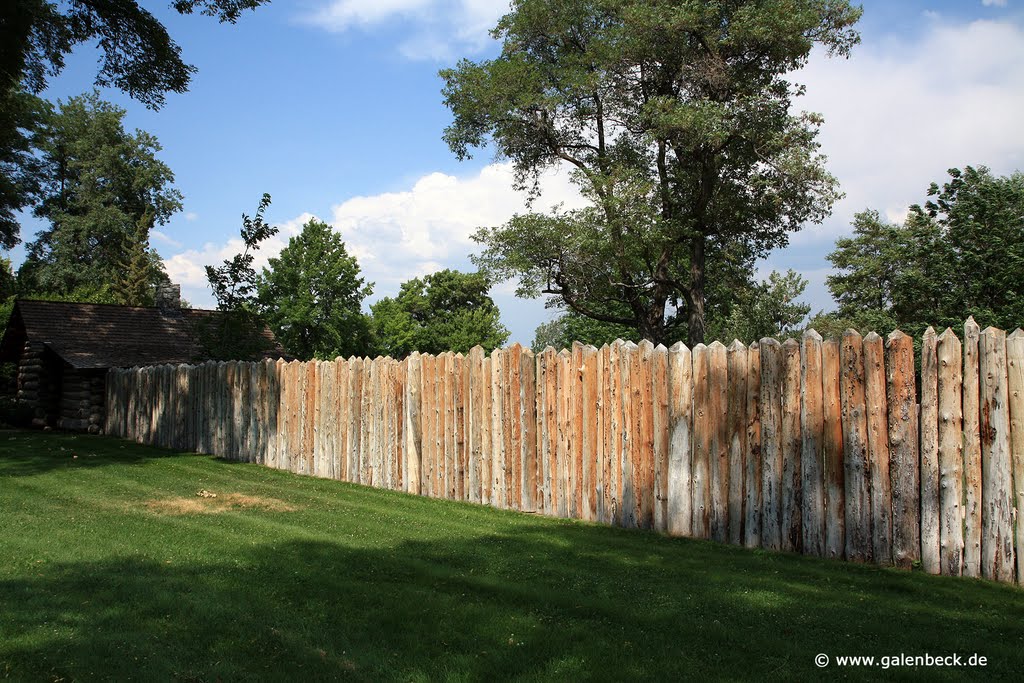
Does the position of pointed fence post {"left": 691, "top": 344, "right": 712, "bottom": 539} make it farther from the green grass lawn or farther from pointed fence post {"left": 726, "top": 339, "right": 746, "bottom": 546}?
the green grass lawn

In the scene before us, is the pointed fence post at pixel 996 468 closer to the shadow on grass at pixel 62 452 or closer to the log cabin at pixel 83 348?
the shadow on grass at pixel 62 452

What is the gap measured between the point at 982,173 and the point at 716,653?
2380 centimetres

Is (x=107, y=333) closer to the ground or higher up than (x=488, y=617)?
higher up

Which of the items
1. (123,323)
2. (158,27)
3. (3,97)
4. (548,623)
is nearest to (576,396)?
(548,623)

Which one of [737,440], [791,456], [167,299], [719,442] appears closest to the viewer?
[791,456]

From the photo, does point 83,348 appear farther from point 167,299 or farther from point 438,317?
point 438,317

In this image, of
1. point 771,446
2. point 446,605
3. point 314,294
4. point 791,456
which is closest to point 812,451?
point 791,456

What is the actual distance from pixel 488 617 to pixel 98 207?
2213 inches

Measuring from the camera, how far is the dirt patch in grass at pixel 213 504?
10.1m

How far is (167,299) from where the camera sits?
29.0 m

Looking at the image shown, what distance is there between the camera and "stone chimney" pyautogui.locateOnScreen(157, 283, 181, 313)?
94.4 ft

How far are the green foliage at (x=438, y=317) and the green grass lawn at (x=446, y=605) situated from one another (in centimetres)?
4850

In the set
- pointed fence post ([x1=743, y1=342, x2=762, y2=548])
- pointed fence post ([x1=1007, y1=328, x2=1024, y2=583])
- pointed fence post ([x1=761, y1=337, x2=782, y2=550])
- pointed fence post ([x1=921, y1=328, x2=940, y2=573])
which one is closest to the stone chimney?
pointed fence post ([x1=743, y1=342, x2=762, y2=548])

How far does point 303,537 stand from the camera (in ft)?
27.1
